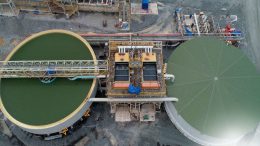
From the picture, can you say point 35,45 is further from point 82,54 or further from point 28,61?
point 82,54

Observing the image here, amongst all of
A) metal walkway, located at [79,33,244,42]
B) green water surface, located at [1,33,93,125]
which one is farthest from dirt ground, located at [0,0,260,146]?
green water surface, located at [1,33,93,125]

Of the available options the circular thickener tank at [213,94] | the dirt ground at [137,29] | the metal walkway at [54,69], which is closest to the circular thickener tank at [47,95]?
the metal walkway at [54,69]

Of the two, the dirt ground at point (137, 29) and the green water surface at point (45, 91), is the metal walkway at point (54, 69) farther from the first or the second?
the dirt ground at point (137, 29)

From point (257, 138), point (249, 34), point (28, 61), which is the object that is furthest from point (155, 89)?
point (249, 34)

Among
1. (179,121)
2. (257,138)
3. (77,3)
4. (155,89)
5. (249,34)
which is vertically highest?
(77,3)

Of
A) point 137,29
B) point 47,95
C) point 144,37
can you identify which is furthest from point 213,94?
point 47,95

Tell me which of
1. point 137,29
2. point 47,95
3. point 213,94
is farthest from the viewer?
point 137,29

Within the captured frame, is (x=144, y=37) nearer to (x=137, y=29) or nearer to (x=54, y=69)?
(x=137, y=29)

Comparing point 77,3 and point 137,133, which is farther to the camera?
point 77,3
